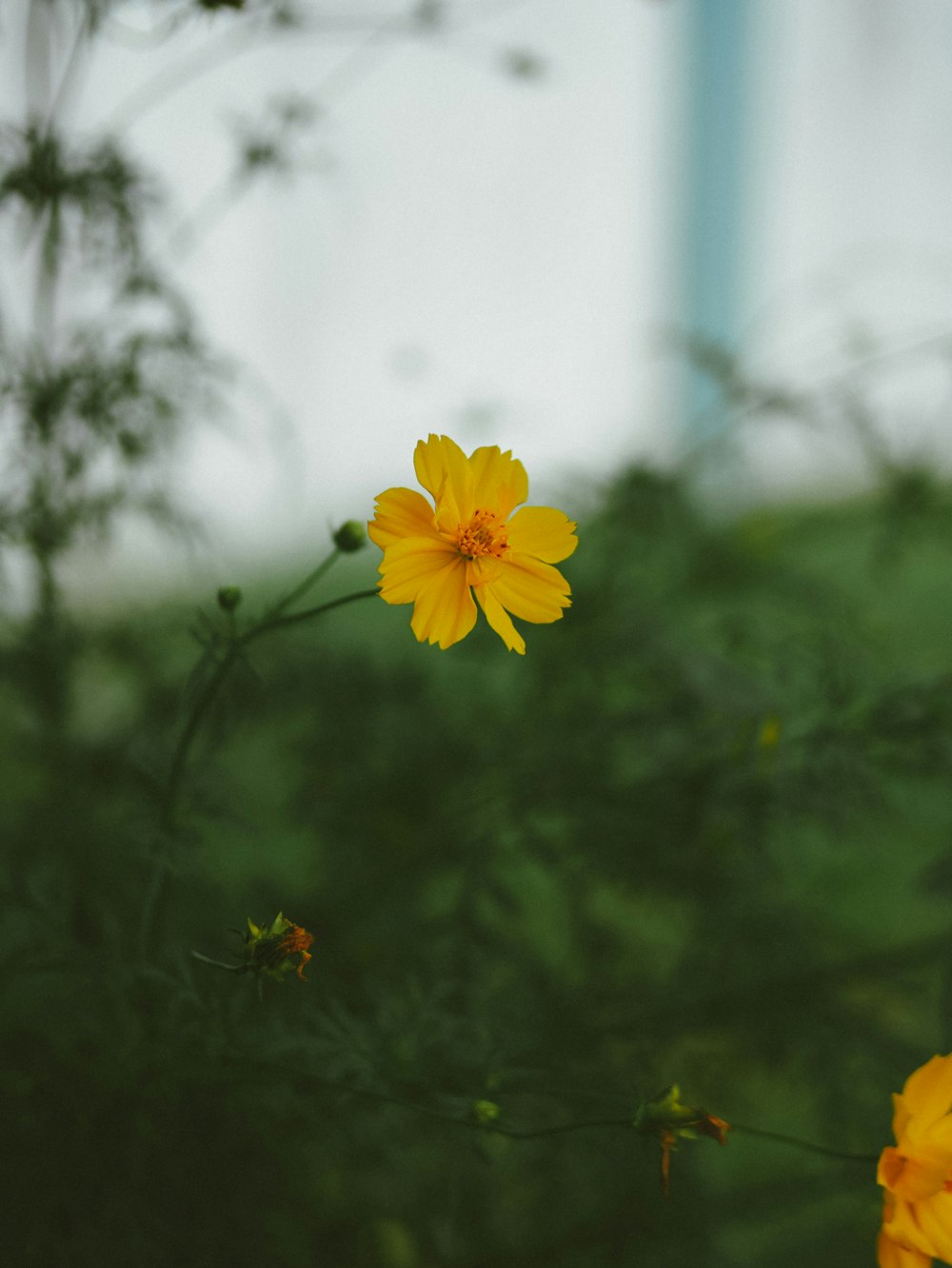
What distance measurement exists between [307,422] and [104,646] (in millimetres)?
986

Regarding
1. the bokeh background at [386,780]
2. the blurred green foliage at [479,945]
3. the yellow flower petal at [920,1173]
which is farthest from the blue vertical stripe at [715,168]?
the yellow flower petal at [920,1173]

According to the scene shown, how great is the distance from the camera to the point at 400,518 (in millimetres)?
475

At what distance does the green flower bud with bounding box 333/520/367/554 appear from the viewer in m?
0.49

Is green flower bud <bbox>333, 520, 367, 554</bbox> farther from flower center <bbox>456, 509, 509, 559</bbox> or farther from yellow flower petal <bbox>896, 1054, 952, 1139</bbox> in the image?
yellow flower petal <bbox>896, 1054, 952, 1139</bbox>

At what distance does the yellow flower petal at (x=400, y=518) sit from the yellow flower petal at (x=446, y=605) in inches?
0.9

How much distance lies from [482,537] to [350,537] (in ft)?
0.22

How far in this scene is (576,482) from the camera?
3.48ft

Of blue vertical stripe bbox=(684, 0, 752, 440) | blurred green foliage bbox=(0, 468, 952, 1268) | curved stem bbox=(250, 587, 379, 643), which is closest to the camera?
curved stem bbox=(250, 587, 379, 643)

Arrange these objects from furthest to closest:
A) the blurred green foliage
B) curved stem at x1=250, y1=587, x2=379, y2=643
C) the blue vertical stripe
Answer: the blue vertical stripe, the blurred green foliage, curved stem at x1=250, y1=587, x2=379, y2=643

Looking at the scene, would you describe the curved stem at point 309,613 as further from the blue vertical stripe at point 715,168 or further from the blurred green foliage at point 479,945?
the blue vertical stripe at point 715,168

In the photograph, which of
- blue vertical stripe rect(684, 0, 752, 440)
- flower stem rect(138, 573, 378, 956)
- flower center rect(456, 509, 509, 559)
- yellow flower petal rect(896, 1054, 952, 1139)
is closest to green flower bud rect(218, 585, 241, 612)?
flower stem rect(138, 573, 378, 956)

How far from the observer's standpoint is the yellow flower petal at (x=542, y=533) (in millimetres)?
495

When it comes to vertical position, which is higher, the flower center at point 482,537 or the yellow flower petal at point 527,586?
the flower center at point 482,537

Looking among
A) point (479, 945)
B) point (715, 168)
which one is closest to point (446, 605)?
point (479, 945)
